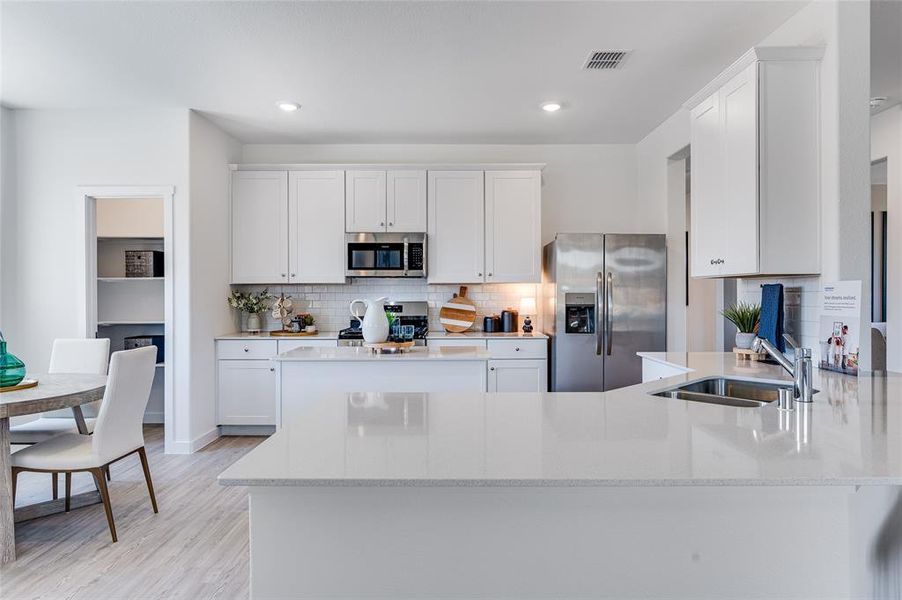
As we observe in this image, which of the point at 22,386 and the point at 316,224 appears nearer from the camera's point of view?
the point at 22,386

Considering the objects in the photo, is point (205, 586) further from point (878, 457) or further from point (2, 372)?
point (878, 457)

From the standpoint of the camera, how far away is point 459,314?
15.8 ft

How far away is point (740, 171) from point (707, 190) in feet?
1.02

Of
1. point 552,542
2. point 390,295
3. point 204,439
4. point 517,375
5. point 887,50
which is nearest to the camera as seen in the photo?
point 552,542

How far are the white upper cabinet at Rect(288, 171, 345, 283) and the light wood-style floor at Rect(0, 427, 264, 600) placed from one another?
2.00 meters

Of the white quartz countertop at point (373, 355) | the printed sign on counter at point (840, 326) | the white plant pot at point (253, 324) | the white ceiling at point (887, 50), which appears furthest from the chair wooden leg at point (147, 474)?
the white ceiling at point (887, 50)

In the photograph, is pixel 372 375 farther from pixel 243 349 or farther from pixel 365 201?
pixel 365 201

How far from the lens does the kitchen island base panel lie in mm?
1127

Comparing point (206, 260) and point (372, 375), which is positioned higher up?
point (206, 260)

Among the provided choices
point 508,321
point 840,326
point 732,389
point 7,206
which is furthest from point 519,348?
point 7,206

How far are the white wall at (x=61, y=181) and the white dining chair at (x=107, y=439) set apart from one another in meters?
1.34

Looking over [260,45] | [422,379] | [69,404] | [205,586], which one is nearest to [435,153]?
[260,45]

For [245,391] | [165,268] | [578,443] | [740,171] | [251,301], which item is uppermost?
[740,171]

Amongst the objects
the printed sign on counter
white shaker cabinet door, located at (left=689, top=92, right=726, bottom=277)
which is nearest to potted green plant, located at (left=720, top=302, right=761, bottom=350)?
white shaker cabinet door, located at (left=689, top=92, right=726, bottom=277)
